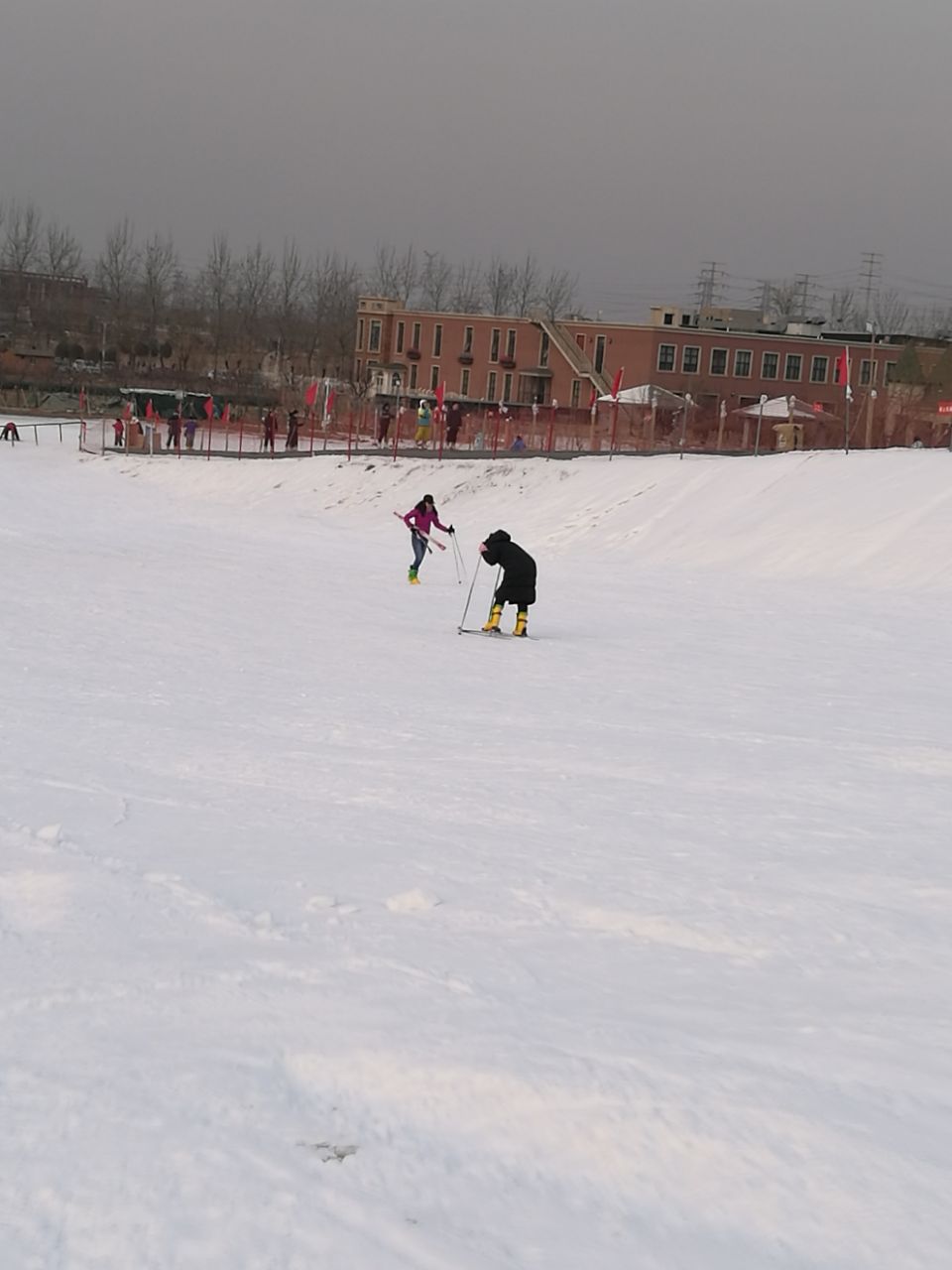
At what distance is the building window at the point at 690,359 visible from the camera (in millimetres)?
77938

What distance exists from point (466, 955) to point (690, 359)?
75157mm

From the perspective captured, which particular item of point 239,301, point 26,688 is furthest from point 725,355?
point 26,688

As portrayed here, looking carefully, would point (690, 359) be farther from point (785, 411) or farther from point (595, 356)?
point (785, 411)

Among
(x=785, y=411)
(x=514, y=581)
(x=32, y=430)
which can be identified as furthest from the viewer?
(x=32, y=430)

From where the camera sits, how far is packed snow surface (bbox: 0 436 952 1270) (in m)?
3.85

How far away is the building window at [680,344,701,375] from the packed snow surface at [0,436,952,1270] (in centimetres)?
6438

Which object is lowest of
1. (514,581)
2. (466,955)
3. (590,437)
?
(466,955)

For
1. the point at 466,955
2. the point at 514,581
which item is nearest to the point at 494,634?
the point at 514,581

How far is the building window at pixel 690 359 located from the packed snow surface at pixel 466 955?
64.4 meters

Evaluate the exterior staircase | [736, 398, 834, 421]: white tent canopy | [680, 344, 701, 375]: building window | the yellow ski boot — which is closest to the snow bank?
[736, 398, 834, 421]: white tent canopy

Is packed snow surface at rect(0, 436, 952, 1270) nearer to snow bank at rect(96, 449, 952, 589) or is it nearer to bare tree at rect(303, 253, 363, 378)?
snow bank at rect(96, 449, 952, 589)

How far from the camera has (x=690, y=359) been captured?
78125 millimetres

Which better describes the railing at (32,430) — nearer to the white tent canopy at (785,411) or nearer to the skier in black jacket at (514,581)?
the white tent canopy at (785,411)

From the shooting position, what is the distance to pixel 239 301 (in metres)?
115
